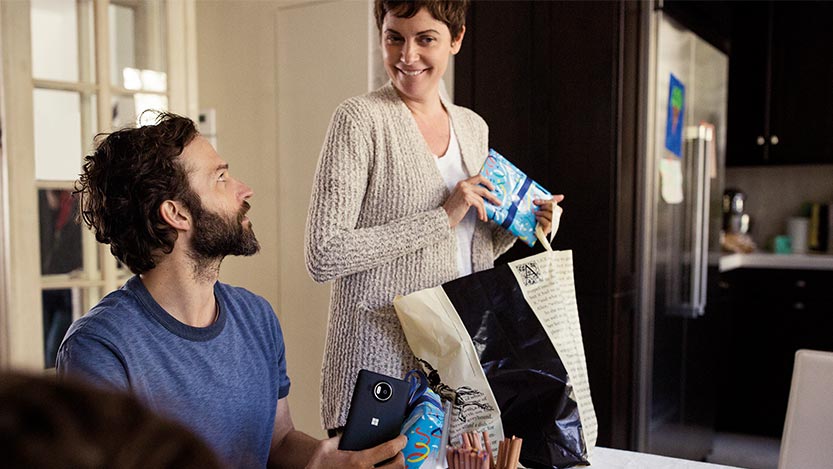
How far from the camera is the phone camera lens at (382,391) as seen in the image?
44.9 inches

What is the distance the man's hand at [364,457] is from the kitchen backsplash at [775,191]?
12.4ft

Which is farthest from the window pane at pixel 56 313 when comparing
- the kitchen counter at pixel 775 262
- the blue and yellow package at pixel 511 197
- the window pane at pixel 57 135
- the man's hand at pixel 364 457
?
the kitchen counter at pixel 775 262

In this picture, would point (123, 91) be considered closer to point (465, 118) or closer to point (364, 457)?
point (465, 118)

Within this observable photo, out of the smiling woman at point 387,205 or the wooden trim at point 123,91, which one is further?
the wooden trim at point 123,91

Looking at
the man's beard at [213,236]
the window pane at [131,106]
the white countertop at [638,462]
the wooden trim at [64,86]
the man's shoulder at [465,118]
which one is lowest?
the white countertop at [638,462]

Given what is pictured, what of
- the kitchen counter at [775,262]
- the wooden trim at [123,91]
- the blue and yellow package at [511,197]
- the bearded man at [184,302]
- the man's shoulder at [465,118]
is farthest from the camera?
the kitchen counter at [775,262]

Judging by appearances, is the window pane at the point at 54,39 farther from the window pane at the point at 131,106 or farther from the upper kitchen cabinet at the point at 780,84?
the upper kitchen cabinet at the point at 780,84

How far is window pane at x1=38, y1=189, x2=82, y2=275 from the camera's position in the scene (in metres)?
2.58

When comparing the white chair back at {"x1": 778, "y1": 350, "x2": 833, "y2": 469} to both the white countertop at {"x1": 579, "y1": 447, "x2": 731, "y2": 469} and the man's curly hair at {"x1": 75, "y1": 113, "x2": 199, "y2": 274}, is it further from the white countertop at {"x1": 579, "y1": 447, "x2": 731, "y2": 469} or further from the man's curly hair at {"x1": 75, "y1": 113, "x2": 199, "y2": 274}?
the man's curly hair at {"x1": 75, "y1": 113, "x2": 199, "y2": 274}

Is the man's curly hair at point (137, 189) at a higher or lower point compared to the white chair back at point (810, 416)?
higher

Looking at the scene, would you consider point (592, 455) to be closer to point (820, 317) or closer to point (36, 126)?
point (36, 126)

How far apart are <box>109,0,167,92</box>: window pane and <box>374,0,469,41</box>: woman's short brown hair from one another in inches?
53.5

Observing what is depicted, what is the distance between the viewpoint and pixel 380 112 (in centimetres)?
170

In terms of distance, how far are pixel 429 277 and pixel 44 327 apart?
155 centimetres
